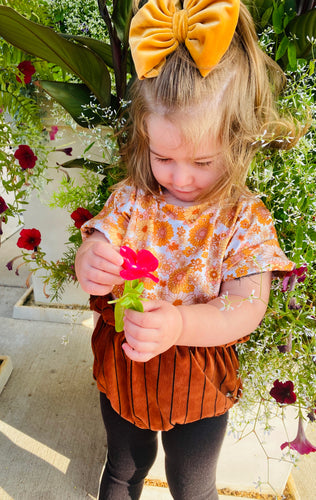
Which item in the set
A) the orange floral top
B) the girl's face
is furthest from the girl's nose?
the orange floral top

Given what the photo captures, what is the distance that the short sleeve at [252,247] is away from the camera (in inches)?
32.4

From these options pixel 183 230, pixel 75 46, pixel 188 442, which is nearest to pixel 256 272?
pixel 183 230

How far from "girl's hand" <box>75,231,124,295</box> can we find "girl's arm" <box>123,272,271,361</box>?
10cm

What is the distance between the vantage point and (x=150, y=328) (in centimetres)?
70

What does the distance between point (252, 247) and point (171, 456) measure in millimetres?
505

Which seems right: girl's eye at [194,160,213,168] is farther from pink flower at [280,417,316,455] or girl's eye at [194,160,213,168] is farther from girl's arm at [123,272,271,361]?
pink flower at [280,417,316,455]

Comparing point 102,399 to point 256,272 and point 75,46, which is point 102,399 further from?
point 75,46

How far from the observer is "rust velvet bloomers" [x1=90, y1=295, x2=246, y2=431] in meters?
0.84

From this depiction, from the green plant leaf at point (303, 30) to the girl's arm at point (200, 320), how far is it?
56 centimetres

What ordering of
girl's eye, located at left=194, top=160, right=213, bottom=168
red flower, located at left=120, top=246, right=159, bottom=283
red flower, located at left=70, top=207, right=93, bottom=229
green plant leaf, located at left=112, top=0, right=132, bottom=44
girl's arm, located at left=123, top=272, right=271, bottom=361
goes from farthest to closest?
1. red flower, located at left=70, top=207, right=93, bottom=229
2. green plant leaf, located at left=112, top=0, right=132, bottom=44
3. girl's eye, located at left=194, top=160, right=213, bottom=168
4. girl's arm, located at left=123, top=272, right=271, bottom=361
5. red flower, located at left=120, top=246, right=159, bottom=283

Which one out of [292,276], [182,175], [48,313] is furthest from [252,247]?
[48,313]

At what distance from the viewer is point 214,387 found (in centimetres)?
84

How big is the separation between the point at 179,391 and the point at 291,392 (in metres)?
0.23

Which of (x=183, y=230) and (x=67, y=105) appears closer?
(x=183, y=230)
